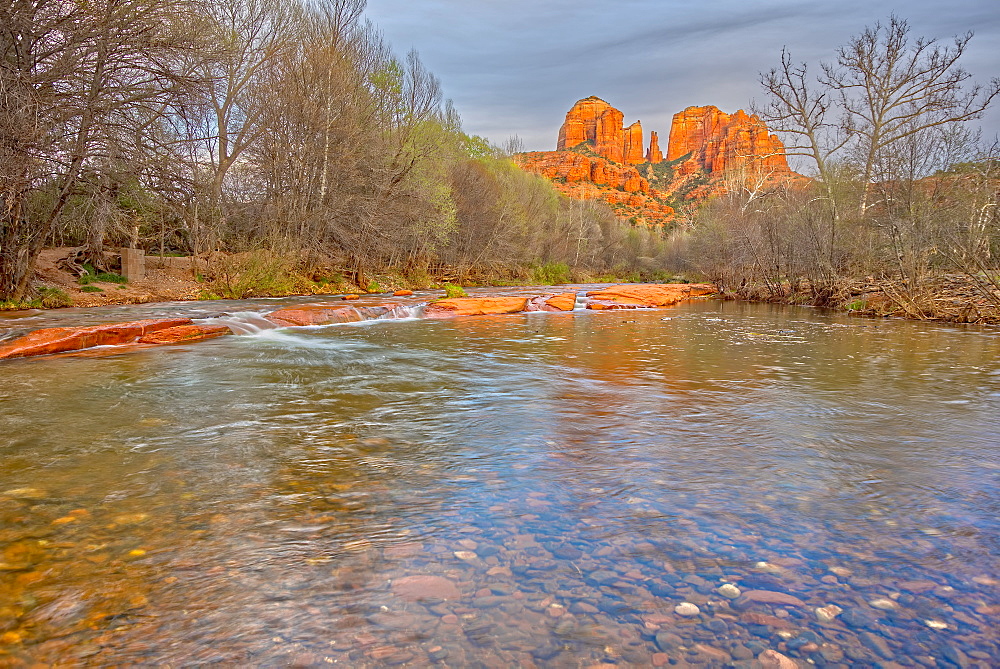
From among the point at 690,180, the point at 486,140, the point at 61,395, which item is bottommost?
the point at 61,395

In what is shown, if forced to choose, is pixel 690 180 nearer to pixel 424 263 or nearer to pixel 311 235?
pixel 424 263

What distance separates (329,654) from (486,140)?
4004cm

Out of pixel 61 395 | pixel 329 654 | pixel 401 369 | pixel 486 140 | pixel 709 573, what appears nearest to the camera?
pixel 329 654

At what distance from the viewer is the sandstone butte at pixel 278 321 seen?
24.9 ft

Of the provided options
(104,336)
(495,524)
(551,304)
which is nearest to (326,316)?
(104,336)

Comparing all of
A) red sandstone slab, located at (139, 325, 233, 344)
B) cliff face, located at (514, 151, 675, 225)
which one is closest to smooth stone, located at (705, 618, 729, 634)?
red sandstone slab, located at (139, 325, 233, 344)

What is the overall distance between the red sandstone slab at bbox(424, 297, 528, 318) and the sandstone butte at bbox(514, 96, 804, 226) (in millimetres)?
70266

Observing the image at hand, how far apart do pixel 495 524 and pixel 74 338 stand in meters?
8.09

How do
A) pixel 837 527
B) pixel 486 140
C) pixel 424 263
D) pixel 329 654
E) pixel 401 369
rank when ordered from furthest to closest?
pixel 486 140
pixel 424 263
pixel 401 369
pixel 837 527
pixel 329 654

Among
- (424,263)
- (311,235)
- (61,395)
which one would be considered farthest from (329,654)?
(424,263)

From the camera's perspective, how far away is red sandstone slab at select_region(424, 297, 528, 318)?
567 inches

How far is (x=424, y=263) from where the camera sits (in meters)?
29.3

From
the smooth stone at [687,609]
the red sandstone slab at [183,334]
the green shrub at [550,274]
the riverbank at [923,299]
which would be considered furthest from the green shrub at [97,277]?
the green shrub at [550,274]

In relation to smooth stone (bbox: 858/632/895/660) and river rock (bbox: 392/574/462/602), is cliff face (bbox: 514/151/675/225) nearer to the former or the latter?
river rock (bbox: 392/574/462/602)
